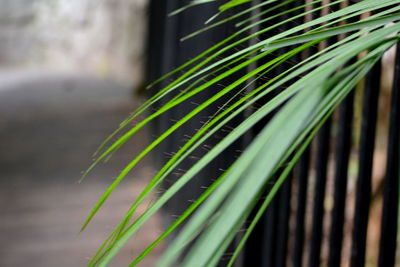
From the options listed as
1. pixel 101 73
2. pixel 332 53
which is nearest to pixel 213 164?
pixel 332 53

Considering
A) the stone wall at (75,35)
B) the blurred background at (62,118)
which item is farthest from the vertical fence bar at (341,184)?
the stone wall at (75,35)

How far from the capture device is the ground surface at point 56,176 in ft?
12.2

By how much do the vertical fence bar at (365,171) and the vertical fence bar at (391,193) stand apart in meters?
0.07

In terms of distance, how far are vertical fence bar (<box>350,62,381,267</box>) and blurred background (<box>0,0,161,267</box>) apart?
1.38 ft

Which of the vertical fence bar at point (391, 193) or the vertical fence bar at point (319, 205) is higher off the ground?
the vertical fence bar at point (391, 193)

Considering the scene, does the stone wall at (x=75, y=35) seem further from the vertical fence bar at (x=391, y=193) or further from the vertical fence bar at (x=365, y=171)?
the vertical fence bar at (x=391, y=193)

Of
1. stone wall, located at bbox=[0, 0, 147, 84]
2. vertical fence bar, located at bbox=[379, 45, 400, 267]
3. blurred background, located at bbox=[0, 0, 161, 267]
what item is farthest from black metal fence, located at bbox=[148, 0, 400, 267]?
stone wall, located at bbox=[0, 0, 147, 84]

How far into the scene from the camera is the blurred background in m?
3.91

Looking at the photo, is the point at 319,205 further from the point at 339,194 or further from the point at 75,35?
the point at 75,35

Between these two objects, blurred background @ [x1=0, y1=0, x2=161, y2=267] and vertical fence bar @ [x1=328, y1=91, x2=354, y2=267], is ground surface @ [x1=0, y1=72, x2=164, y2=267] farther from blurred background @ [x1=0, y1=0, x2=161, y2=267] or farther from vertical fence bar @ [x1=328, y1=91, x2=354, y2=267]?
vertical fence bar @ [x1=328, y1=91, x2=354, y2=267]

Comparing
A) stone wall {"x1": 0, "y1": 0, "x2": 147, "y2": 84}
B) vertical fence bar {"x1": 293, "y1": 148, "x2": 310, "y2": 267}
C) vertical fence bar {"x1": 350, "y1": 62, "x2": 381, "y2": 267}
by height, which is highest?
vertical fence bar {"x1": 350, "y1": 62, "x2": 381, "y2": 267}

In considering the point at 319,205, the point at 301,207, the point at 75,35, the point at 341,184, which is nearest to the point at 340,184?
the point at 341,184

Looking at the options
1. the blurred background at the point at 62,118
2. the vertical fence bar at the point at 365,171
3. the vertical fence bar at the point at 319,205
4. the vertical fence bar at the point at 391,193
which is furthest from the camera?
the blurred background at the point at 62,118

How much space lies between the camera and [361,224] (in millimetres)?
1172
